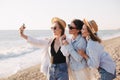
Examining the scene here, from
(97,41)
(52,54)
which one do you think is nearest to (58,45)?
(52,54)

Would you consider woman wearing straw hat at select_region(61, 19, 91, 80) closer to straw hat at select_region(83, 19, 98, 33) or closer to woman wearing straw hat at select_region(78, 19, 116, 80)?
woman wearing straw hat at select_region(78, 19, 116, 80)

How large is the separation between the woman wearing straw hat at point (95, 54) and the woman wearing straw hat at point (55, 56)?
464mm

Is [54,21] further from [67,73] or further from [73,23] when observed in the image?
[67,73]

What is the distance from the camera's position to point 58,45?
561 cm

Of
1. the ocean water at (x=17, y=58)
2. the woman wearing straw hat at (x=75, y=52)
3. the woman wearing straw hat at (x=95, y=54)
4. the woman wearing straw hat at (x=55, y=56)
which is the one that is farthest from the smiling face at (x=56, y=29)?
the ocean water at (x=17, y=58)

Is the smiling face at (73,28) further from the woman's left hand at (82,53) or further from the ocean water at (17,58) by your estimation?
the ocean water at (17,58)

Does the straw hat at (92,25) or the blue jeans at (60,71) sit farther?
the blue jeans at (60,71)

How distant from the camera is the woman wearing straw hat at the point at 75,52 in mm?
5320

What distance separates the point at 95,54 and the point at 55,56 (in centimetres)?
77

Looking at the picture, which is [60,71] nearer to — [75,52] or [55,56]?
[55,56]

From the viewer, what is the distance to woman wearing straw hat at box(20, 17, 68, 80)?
555 centimetres

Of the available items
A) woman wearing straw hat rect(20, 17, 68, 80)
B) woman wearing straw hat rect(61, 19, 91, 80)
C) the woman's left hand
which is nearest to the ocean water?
woman wearing straw hat rect(20, 17, 68, 80)

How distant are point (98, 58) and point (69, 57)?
0.53 m

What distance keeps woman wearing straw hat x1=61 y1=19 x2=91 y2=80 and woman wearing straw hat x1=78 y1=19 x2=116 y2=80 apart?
122 millimetres
